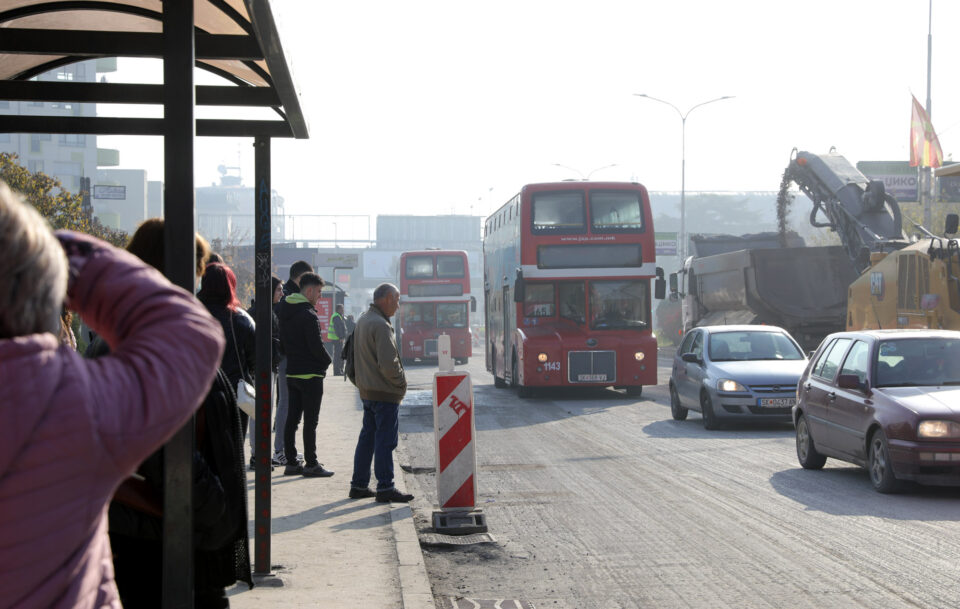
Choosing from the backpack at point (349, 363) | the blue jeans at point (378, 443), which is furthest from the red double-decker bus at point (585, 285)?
the blue jeans at point (378, 443)

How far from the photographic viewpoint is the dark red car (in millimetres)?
10289

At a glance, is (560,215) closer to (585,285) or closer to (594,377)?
(585,285)

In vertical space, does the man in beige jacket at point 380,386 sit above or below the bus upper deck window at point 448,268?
below

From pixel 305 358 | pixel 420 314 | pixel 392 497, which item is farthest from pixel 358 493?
pixel 420 314

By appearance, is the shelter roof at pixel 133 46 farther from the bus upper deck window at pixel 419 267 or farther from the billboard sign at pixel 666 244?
the billboard sign at pixel 666 244

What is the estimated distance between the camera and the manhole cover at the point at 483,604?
6.67 m

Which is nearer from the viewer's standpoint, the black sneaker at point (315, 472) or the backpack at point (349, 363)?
the backpack at point (349, 363)

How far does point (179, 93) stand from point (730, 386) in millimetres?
14144

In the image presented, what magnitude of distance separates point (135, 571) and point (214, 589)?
0.33 metres

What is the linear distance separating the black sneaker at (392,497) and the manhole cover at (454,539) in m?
1.26

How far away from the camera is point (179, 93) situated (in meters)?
3.58

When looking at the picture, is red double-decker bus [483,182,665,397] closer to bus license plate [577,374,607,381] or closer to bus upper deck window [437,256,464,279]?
bus license plate [577,374,607,381]

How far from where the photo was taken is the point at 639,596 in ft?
22.4

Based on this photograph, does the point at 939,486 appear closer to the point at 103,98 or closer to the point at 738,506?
the point at 738,506
